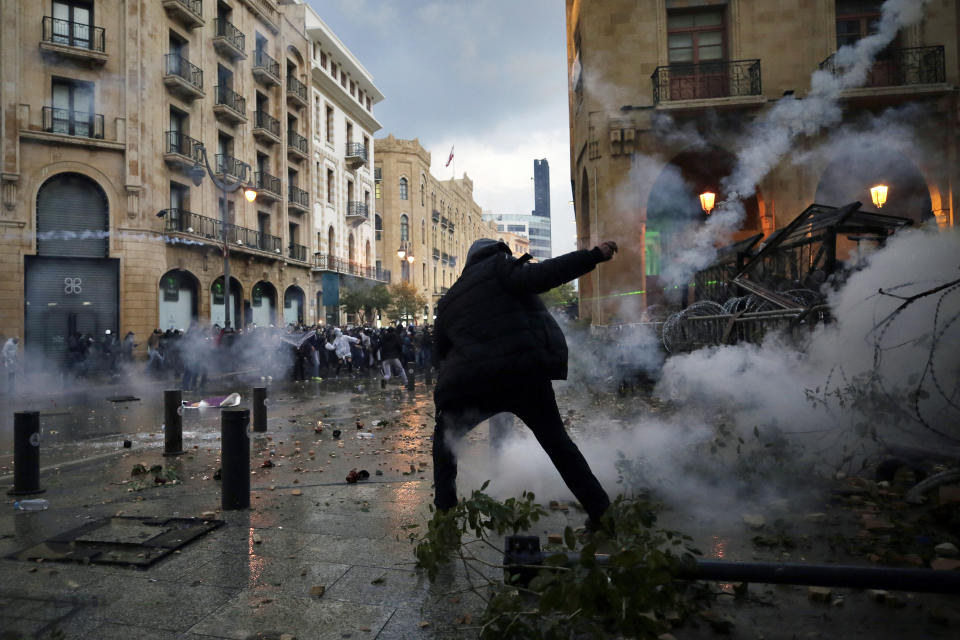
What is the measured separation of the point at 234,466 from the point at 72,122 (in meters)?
22.1

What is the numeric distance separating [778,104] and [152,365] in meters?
18.3

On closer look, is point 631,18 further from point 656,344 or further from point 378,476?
point 378,476

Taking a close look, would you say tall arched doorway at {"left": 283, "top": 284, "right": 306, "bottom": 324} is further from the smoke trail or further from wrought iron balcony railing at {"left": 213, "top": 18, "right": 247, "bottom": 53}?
the smoke trail

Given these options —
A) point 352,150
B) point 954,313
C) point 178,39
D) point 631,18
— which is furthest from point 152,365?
point 352,150

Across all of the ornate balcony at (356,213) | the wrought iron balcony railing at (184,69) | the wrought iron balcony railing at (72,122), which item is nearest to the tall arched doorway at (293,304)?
the ornate balcony at (356,213)

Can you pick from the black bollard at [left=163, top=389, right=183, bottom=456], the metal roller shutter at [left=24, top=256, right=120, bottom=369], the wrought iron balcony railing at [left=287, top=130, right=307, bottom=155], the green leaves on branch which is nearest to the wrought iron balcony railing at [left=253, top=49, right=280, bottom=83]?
the wrought iron balcony railing at [left=287, top=130, right=307, bottom=155]

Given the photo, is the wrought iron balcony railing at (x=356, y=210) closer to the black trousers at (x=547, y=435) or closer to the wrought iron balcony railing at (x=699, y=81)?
the wrought iron balcony railing at (x=699, y=81)

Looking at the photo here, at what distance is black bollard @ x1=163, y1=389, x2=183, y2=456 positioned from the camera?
654 centimetres

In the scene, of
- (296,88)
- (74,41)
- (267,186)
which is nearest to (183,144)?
(74,41)

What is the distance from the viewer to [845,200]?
14328mm

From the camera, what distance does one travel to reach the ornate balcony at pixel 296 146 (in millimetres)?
32681

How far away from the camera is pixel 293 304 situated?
33094mm

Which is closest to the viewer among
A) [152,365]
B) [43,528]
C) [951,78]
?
[43,528]

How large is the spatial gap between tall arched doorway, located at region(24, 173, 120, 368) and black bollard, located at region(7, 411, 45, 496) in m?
17.0
